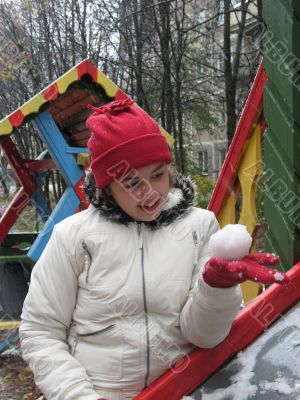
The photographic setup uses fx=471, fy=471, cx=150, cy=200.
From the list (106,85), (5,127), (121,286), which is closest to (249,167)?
(121,286)

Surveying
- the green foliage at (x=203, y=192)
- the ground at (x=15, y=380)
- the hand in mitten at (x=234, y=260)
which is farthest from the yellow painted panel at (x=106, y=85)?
the green foliage at (x=203, y=192)

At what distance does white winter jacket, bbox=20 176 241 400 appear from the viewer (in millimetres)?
1377

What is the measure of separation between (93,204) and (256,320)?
0.73m

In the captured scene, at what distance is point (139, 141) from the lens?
147 centimetres

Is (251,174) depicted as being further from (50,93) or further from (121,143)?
(50,93)

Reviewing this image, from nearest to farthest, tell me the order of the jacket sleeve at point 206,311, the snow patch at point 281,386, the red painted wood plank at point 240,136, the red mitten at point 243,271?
1. the red mitten at point 243,271
2. the jacket sleeve at point 206,311
3. the snow patch at point 281,386
4. the red painted wood plank at point 240,136

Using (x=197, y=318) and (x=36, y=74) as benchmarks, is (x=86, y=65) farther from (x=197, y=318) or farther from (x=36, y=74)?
(x=36, y=74)

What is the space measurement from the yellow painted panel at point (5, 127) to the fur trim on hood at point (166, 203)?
8.03 feet

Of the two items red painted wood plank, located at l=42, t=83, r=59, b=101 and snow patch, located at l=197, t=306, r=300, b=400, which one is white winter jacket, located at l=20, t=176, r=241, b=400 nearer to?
snow patch, located at l=197, t=306, r=300, b=400

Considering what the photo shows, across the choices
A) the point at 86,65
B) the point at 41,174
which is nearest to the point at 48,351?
the point at 86,65

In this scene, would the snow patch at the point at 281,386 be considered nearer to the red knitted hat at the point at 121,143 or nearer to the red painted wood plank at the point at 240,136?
the red knitted hat at the point at 121,143

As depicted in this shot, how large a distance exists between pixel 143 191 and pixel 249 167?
1.33 m

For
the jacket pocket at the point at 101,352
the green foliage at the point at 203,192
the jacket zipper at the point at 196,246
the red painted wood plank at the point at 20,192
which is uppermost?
the jacket zipper at the point at 196,246

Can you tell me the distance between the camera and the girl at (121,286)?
138cm
